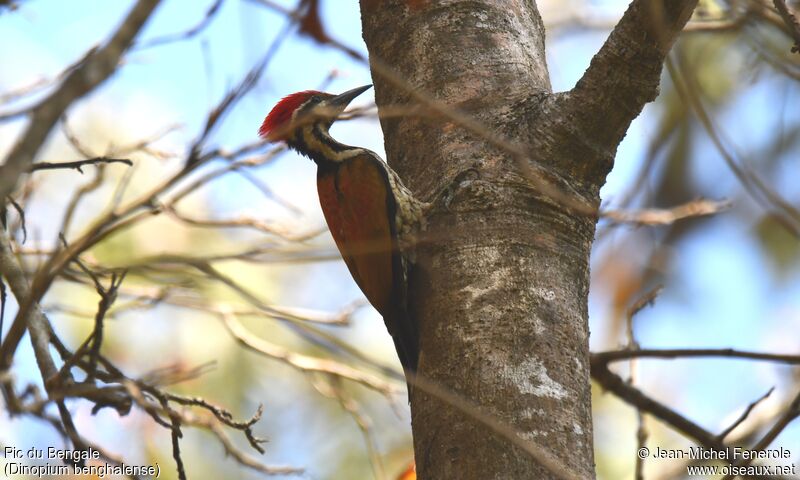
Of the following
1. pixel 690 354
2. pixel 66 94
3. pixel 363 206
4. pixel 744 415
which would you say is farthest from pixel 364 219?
pixel 66 94

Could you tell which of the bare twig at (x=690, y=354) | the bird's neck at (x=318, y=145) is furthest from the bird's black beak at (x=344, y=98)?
the bare twig at (x=690, y=354)

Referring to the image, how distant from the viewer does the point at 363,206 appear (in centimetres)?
391

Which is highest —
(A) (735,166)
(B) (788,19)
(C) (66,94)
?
(B) (788,19)

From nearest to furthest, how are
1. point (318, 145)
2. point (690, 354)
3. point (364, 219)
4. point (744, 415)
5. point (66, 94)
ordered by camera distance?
point (66, 94), point (744, 415), point (690, 354), point (364, 219), point (318, 145)

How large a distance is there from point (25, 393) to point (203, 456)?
405 cm

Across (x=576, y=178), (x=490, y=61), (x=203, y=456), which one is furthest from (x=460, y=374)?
(x=203, y=456)

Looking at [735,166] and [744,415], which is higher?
[735,166]

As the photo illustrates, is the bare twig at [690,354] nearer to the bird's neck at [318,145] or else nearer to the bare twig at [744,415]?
the bare twig at [744,415]

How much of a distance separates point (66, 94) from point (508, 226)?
1495 millimetres

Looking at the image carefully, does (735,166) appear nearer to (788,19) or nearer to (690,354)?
(788,19)

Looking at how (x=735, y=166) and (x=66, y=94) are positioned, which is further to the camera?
(x=735, y=166)

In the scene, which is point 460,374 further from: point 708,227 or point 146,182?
point 708,227

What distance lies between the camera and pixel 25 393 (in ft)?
5.68

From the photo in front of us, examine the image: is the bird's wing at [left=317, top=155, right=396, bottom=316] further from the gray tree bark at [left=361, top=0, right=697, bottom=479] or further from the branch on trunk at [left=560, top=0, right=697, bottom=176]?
the branch on trunk at [left=560, top=0, right=697, bottom=176]
